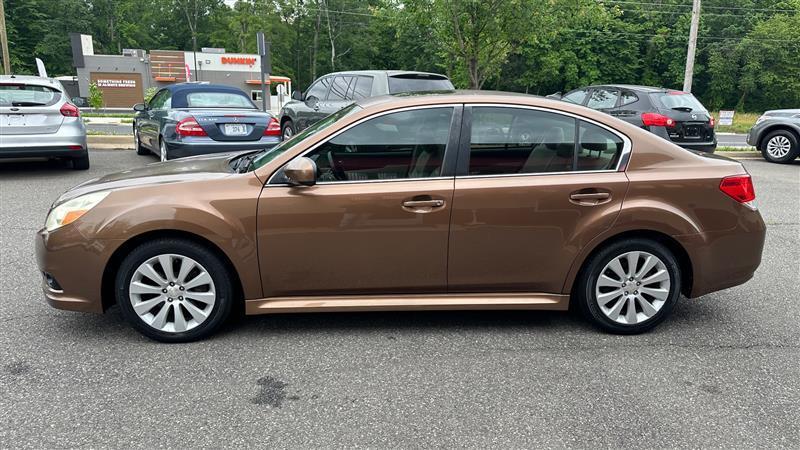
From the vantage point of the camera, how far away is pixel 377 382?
3256 millimetres

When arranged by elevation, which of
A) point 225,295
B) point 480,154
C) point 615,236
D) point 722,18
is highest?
point 722,18

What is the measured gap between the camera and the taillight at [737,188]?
12.6 ft

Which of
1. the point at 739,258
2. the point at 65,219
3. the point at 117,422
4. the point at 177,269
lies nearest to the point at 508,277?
the point at 739,258

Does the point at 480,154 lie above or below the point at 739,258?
above

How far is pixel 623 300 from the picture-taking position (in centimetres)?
384

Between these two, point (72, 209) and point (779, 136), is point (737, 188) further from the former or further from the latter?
point (779, 136)

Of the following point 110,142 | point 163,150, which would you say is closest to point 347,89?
point 163,150

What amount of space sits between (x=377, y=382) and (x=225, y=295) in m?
1.11

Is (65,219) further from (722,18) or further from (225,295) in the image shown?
(722,18)

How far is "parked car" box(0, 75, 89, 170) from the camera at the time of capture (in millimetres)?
8633

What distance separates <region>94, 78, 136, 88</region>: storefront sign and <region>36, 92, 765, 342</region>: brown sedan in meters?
51.3

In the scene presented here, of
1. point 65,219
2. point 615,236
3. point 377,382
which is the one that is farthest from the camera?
point 615,236

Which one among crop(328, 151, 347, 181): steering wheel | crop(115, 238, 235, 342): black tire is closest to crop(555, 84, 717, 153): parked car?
crop(328, 151, 347, 181): steering wheel

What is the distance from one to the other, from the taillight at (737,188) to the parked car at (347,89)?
5.83 m
